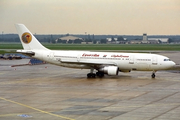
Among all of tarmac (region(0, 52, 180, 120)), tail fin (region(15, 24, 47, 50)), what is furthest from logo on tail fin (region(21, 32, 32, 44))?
tarmac (region(0, 52, 180, 120))

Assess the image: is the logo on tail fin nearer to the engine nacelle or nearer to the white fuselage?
the white fuselage

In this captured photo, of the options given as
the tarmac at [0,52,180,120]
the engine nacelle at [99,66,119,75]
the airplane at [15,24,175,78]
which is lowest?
the tarmac at [0,52,180,120]

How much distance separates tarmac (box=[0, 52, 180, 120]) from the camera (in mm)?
28250

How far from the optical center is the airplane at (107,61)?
51938mm

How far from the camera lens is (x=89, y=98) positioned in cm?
3556

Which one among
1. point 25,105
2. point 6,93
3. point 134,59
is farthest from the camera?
point 134,59

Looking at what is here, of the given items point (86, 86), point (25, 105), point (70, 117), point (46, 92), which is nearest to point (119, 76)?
point (86, 86)

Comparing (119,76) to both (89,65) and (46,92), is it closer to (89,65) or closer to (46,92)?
(89,65)

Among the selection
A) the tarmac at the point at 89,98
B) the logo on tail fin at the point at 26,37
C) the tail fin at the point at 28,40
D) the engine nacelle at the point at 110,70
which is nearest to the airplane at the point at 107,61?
the engine nacelle at the point at 110,70

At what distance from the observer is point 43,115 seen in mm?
27953

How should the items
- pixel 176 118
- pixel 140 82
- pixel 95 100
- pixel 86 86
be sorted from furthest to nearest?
pixel 140 82 → pixel 86 86 → pixel 95 100 → pixel 176 118

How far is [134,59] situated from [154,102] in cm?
1922

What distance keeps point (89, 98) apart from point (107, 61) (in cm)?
Answer: 1841

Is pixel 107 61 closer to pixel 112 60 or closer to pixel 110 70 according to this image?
pixel 112 60
